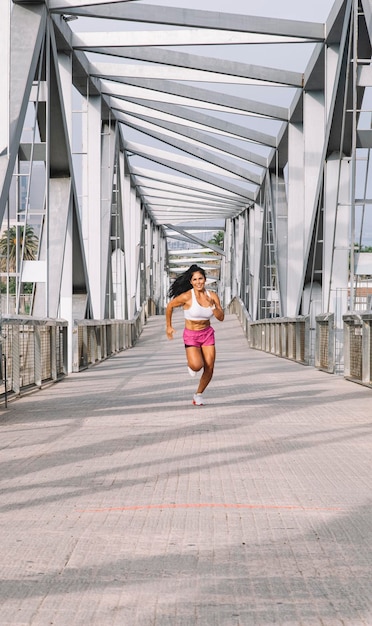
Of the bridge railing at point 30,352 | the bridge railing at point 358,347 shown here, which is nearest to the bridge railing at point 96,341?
the bridge railing at point 30,352

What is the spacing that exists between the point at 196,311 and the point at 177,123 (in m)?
15.9

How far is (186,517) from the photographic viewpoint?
4785 millimetres

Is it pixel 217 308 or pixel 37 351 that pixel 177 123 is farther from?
pixel 217 308

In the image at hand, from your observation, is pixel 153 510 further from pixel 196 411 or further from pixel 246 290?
pixel 246 290

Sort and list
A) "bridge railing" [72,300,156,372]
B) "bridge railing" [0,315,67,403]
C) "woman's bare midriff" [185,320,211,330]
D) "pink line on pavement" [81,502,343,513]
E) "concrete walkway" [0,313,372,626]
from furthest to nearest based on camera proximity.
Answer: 1. "bridge railing" [72,300,156,372]
2. "woman's bare midriff" [185,320,211,330]
3. "bridge railing" [0,315,67,403]
4. "pink line on pavement" [81,502,343,513]
5. "concrete walkway" [0,313,372,626]

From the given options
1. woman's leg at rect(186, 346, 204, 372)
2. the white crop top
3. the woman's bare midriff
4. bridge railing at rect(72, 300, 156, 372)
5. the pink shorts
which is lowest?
bridge railing at rect(72, 300, 156, 372)

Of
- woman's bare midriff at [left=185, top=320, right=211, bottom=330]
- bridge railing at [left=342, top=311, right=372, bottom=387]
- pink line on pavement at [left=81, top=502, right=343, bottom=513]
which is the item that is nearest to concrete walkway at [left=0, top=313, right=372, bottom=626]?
pink line on pavement at [left=81, top=502, right=343, bottom=513]

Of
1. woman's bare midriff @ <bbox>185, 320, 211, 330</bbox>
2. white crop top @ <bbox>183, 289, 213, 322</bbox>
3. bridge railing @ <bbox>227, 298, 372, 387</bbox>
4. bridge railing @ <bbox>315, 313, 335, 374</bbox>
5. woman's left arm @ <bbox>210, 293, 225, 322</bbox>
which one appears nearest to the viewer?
woman's left arm @ <bbox>210, 293, 225, 322</bbox>

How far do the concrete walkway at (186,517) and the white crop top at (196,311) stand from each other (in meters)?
1.72

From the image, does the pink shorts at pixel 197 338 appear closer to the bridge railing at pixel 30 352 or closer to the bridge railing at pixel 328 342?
the bridge railing at pixel 30 352

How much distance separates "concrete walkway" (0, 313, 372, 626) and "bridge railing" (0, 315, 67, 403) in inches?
41.4

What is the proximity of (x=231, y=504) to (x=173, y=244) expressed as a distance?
97579 mm

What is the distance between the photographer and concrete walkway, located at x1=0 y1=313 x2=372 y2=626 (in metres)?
3.33

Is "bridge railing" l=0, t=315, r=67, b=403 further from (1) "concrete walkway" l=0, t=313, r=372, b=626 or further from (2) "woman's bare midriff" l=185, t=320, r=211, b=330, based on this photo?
(2) "woman's bare midriff" l=185, t=320, r=211, b=330
